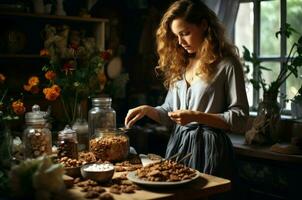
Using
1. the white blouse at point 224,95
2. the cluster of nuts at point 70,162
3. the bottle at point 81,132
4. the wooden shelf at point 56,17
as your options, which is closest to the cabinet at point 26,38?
the wooden shelf at point 56,17

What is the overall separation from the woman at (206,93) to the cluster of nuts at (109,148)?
249 mm

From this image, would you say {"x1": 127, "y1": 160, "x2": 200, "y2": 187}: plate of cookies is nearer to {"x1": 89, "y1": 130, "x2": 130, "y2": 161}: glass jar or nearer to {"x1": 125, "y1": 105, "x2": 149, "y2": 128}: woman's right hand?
{"x1": 89, "y1": 130, "x2": 130, "y2": 161}: glass jar

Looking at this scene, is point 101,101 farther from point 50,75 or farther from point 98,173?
point 98,173

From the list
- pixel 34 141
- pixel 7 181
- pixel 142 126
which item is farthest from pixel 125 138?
pixel 142 126

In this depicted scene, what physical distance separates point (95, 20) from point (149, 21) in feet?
1.80

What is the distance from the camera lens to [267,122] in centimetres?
288

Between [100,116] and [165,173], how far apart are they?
1.91ft

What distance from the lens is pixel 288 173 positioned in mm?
2625

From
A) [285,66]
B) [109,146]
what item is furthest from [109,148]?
[285,66]

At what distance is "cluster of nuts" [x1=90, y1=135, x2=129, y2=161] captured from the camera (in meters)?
1.69

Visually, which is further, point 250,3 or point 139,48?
point 139,48

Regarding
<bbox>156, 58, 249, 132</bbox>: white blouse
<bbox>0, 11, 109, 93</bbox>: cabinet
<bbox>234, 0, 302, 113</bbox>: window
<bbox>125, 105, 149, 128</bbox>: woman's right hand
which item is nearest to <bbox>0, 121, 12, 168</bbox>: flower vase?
<bbox>125, 105, 149, 128</bbox>: woman's right hand

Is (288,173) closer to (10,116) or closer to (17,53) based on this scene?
(10,116)

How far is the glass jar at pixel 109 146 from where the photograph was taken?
1.69 meters
